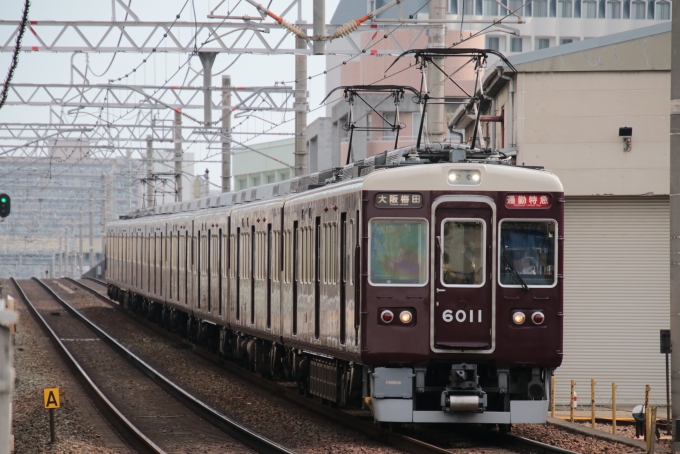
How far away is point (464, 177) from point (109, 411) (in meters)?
5.95

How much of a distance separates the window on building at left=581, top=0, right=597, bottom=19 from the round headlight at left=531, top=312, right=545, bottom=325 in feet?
194

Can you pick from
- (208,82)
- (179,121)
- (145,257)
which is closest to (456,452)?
(208,82)

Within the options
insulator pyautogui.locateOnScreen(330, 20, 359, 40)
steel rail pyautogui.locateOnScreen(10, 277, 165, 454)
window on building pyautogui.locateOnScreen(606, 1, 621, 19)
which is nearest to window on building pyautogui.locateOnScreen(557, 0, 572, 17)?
window on building pyautogui.locateOnScreen(606, 1, 621, 19)

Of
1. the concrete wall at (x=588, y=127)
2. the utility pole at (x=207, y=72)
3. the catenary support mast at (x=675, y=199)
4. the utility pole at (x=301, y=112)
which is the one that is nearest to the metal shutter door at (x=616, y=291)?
the concrete wall at (x=588, y=127)

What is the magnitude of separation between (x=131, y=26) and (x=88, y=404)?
7929mm

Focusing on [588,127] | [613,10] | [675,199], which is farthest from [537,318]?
[613,10]

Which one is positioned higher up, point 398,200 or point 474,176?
point 474,176

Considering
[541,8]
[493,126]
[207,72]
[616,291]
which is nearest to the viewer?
[616,291]

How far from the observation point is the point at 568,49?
1833cm

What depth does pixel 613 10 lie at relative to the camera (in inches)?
2657

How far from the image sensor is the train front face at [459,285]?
10508 millimetres

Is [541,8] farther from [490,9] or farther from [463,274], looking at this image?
[463,274]

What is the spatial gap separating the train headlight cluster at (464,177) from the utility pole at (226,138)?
18021mm

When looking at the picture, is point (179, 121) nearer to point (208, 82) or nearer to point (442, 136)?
point (208, 82)
